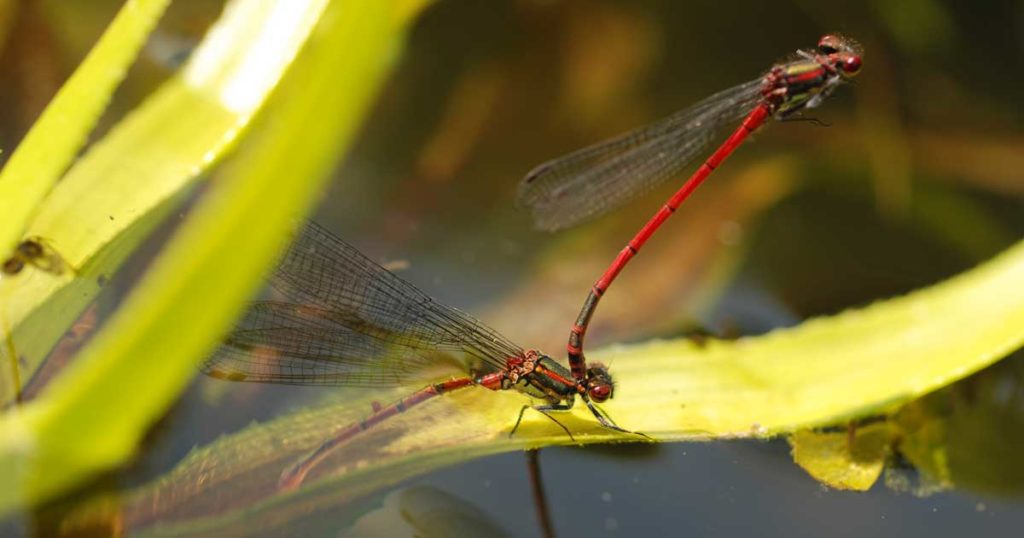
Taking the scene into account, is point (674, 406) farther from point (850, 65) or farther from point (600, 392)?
point (850, 65)

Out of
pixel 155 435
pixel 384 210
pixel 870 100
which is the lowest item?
pixel 155 435

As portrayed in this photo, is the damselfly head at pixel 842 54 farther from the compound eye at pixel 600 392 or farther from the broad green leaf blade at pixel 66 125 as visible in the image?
the broad green leaf blade at pixel 66 125

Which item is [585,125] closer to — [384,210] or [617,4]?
[617,4]

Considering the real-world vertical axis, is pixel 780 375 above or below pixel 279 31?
below

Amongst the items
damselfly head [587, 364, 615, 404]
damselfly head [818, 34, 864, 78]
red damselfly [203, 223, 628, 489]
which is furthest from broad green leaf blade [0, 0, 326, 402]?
damselfly head [818, 34, 864, 78]

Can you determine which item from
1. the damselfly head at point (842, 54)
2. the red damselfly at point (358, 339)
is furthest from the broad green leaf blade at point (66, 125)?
the damselfly head at point (842, 54)

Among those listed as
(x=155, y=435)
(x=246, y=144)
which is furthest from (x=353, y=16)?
(x=155, y=435)

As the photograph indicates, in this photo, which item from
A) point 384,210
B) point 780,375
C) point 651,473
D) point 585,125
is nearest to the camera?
point 780,375
